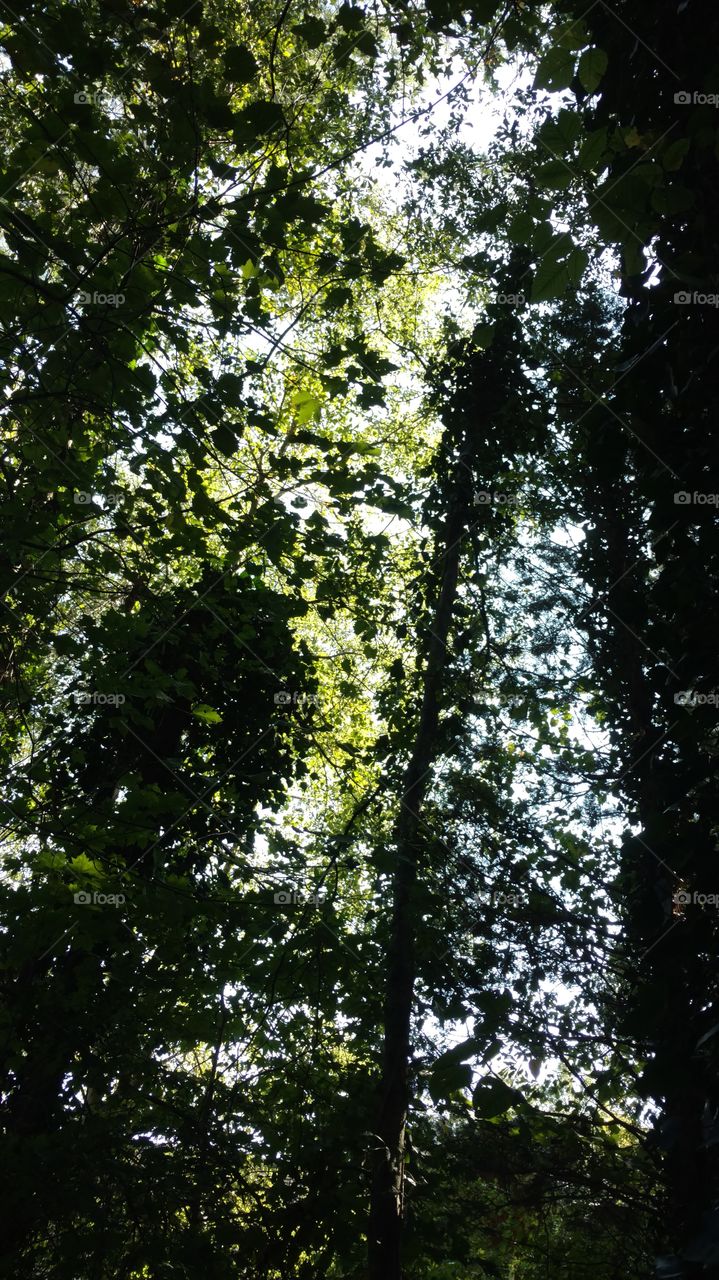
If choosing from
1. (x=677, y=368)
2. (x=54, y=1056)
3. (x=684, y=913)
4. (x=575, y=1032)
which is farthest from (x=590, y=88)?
(x=575, y=1032)

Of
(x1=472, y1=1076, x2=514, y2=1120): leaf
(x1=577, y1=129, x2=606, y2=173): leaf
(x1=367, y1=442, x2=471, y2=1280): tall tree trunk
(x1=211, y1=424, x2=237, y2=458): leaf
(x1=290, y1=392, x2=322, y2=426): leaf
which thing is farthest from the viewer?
(x1=367, y1=442, x2=471, y2=1280): tall tree trunk

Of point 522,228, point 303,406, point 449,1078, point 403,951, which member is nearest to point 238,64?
point 303,406

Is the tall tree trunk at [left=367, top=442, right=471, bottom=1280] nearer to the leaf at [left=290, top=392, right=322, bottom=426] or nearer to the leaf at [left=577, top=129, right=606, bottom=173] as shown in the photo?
the leaf at [left=290, top=392, right=322, bottom=426]

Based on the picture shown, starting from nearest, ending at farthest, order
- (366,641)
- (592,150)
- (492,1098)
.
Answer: (492,1098)
(592,150)
(366,641)

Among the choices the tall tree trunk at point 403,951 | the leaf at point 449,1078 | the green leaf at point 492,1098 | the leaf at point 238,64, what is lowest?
the green leaf at point 492,1098

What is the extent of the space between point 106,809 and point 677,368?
2.63 metres

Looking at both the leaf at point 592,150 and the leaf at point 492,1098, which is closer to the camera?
the leaf at point 492,1098

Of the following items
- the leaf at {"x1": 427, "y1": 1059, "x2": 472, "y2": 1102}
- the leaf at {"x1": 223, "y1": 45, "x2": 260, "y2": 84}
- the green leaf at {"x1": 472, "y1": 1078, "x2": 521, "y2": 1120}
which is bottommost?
the green leaf at {"x1": 472, "y1": 1078, "x2": 521, "y2": 1120}

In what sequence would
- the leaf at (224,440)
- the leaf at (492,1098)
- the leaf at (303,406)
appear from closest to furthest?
the leaf at (492,1098)
the leaf at (303,406)
the leaf at (224,440)

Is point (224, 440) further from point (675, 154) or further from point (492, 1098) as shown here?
point (492, 1098)

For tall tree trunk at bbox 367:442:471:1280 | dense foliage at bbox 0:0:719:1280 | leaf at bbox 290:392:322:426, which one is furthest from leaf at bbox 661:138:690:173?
tall tree trunk at bbox 367:442:471:1280

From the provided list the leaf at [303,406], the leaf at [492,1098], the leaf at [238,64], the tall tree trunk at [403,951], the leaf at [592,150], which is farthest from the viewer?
the tall tree trunk at [403,951]

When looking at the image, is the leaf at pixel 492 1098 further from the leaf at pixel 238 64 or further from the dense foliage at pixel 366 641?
the leaf at pixel 238 64

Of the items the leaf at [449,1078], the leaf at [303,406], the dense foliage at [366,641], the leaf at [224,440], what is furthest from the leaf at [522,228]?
the leaf at [224,440]
